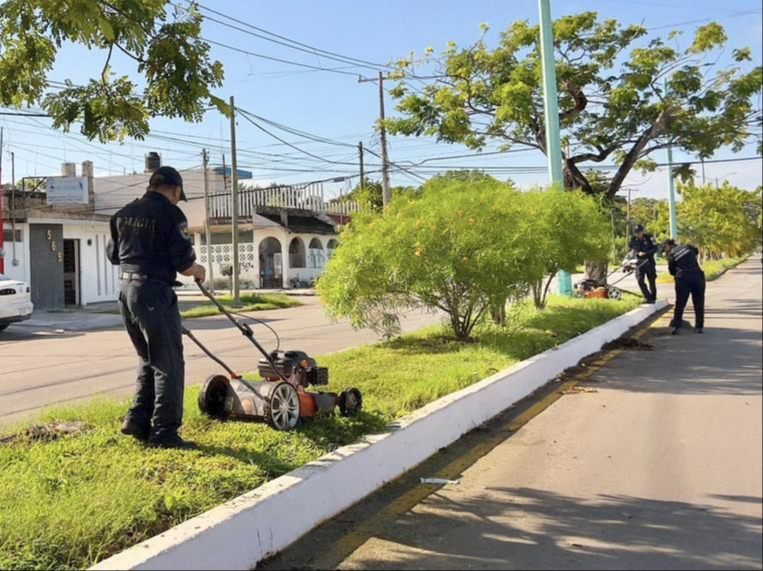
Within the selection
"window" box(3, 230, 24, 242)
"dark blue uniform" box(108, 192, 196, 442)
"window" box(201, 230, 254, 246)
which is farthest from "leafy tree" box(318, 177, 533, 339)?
"window" box(201, 230, 254, 246)

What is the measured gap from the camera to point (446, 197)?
9.59 meters

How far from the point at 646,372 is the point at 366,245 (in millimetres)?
3836

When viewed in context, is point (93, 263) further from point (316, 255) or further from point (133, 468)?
point (133, 468)

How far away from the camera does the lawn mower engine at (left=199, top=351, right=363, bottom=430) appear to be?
201 inches

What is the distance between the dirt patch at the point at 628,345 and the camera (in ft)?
36.4

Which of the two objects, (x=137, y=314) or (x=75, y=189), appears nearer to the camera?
(x=137, y=314)

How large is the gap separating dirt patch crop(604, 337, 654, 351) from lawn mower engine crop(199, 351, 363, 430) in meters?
6.69

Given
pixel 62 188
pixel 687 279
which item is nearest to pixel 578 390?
pixel 687 279

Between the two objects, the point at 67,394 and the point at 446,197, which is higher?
the point at 446,197

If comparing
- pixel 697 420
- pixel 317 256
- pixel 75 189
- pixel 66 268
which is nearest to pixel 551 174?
pixel 697 420

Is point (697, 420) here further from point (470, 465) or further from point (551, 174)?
point (551, 174)

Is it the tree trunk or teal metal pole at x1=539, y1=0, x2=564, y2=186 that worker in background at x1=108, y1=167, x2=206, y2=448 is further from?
teal metal pole at x1=539, y1=0, x2=564, y2=186

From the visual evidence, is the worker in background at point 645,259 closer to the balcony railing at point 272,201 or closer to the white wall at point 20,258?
the white wall at point 20,258

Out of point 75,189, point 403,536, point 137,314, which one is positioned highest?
point 75,189
